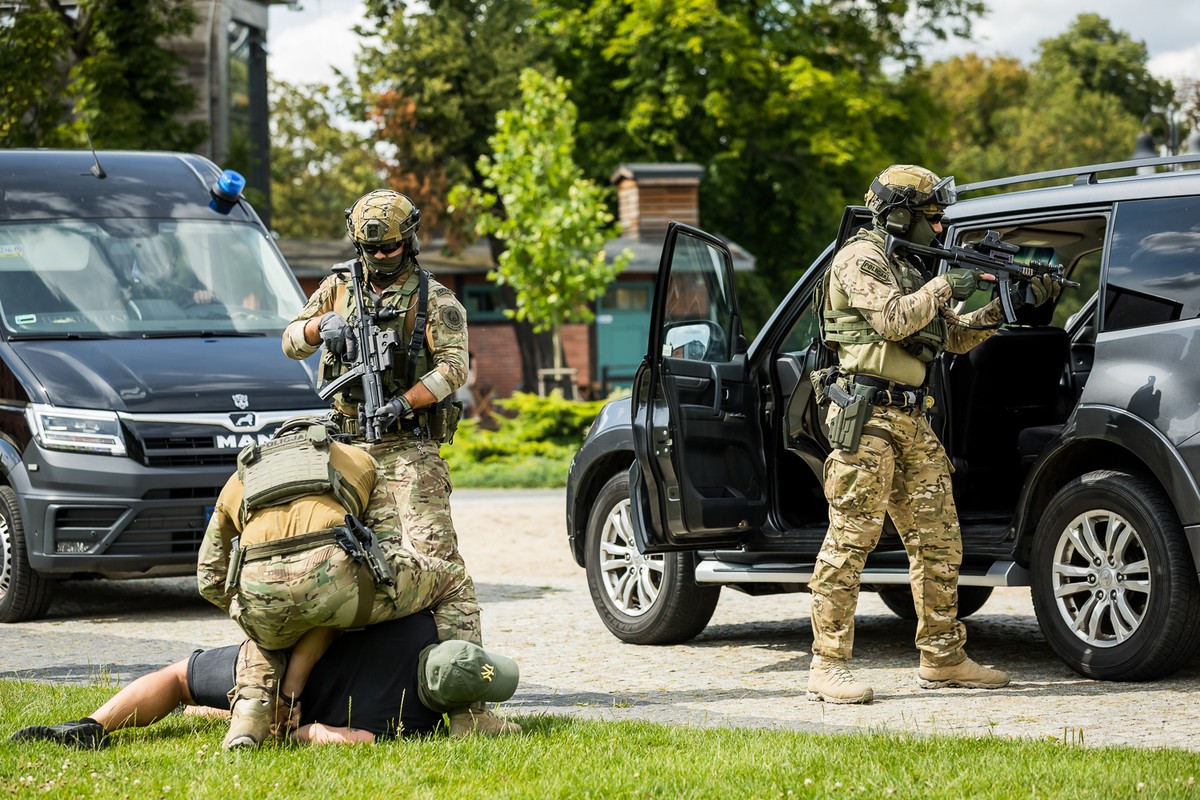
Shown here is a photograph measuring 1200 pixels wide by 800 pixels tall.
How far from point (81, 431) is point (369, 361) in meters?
3.43

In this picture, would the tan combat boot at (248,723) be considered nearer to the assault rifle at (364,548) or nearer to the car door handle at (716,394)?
the assault rifle at (364,548)

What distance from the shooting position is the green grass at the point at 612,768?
188 inches

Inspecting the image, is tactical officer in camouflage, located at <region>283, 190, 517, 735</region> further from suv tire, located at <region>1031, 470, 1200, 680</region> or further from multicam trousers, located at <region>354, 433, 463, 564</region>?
suv tire, located at <region>1031, 470, 1200, 680</region>

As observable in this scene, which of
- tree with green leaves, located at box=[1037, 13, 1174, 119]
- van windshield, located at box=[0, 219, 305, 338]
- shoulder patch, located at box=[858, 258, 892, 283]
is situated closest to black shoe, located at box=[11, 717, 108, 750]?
shoulder patch, located at box=[858, 258, 892, 283]

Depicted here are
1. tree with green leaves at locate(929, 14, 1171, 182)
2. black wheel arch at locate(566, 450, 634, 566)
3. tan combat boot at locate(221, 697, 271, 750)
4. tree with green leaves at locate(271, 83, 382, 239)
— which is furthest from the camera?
tree with green leaves at locate(929, 14, 1171, 182)

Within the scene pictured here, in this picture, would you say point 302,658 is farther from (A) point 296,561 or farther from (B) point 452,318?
(B) point 452,318

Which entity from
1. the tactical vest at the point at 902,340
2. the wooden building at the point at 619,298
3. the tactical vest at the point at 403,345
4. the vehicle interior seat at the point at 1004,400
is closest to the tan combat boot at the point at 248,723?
the tactical vest at the point at 403,345

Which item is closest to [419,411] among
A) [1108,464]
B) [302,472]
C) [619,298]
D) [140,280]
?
[302,472]

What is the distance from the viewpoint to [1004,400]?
8.21 metres

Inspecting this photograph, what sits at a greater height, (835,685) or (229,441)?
(229,441)

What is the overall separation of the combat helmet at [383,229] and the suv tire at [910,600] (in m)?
3.32

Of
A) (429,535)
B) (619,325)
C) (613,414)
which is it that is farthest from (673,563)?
(619,325)

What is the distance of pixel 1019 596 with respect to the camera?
10703 mm

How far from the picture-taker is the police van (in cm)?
914
